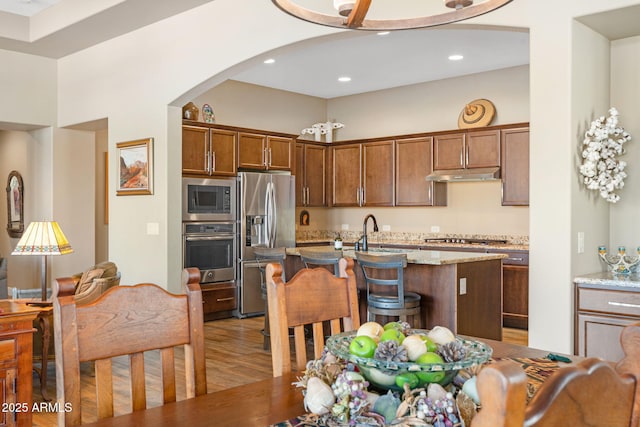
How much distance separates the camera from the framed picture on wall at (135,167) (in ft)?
18.0

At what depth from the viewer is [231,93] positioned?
7828 mm

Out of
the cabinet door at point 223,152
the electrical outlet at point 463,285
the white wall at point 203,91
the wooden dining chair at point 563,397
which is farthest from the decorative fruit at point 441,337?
the cabinet door at point 223,152

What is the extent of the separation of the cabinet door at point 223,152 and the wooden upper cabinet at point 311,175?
134 centimetres

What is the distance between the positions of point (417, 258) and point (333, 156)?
424 centimetres

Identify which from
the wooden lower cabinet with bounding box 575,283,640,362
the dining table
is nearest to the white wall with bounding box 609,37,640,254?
the wooden lower cabinet with bounding box 575,283,640,362

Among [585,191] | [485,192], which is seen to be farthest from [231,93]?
[585,191]

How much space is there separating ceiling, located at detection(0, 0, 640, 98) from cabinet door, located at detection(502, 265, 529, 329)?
7.79ft

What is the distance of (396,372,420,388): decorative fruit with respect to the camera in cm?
125

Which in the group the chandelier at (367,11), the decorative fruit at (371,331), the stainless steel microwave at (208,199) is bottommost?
the decorative fruit at (371,331)

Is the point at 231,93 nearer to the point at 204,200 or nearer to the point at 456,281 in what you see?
the point at 204,200

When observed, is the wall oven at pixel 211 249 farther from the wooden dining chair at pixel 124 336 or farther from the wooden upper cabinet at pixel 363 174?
the wooden dining chair at pixel 124 336

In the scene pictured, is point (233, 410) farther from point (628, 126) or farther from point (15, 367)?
point (628, 126)

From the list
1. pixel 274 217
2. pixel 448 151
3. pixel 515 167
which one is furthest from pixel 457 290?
pixel 274 217

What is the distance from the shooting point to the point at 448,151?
284 inches
